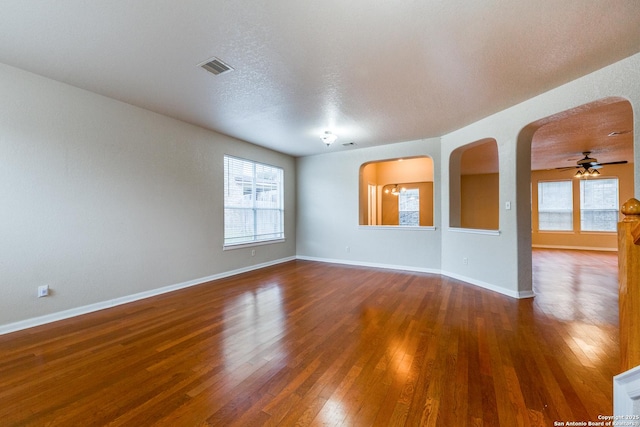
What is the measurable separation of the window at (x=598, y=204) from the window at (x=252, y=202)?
9483 millimetres

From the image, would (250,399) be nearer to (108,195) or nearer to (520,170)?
(108,195)

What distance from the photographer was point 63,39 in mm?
2197

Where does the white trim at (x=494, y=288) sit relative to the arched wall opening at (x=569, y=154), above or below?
below

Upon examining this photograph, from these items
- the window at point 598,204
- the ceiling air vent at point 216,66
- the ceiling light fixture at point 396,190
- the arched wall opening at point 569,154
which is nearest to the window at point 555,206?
the arched wall opening at point 569,154

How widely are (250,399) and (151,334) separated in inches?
61.5

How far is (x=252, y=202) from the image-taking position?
220 inches

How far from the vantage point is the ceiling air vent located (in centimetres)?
249

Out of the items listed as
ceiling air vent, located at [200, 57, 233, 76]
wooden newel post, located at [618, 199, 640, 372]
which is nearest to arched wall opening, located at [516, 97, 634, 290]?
wooden newel post, located at [618, 199, 640, 372]

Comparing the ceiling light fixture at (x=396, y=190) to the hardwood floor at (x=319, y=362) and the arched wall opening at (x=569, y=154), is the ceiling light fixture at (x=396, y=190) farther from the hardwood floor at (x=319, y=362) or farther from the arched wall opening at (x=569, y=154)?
the hardwood floor at (x=319, y=362)

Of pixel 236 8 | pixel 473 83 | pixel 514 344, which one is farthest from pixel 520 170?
pixel 236 8

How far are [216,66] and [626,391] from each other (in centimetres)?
351

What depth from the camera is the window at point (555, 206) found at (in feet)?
26.9

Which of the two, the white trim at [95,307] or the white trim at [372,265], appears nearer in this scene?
the white trim at [95,307]

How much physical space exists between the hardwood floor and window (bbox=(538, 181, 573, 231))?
6.14 metres
